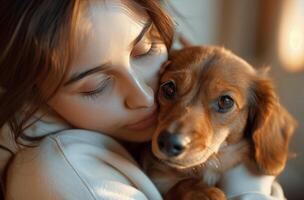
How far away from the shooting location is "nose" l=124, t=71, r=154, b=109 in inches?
40.2

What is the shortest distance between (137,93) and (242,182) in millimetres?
332

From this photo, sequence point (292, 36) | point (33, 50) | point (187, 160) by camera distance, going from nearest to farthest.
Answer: point (33, 50) → point (187, 160) → point (292, 36)

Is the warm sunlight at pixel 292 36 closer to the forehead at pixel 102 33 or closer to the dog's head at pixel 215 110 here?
the dog's head at pixel 215 110

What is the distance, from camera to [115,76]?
1.02 m

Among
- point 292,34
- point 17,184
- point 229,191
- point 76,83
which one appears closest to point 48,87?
point 76,83

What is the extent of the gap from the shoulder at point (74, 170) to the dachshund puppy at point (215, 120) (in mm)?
107

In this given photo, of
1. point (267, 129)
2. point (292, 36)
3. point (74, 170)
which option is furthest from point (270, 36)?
point (74, 170)

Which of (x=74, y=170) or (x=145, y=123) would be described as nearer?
(x=74, y=170)

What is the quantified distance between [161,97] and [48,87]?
28 centimetres

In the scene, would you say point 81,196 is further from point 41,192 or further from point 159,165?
point 159,165

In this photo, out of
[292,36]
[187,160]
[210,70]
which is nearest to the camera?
[187,160]

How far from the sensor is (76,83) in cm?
99

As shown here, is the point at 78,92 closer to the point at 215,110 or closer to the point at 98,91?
the point at 98,91

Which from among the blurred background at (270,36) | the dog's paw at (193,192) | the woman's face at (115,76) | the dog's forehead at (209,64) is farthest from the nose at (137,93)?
the blurred background at (270,36)
